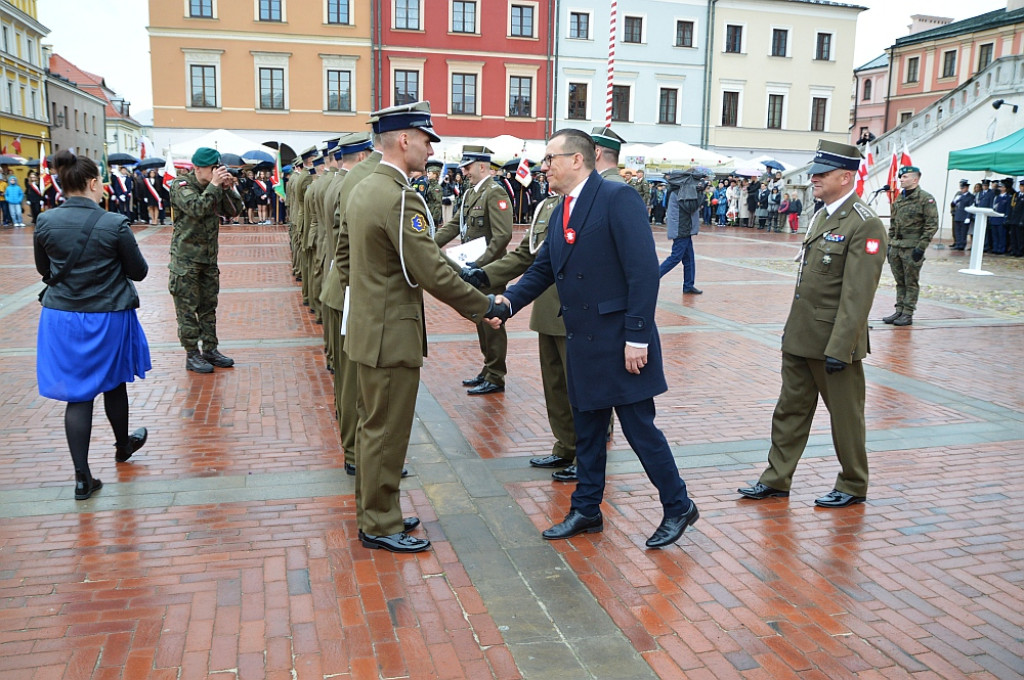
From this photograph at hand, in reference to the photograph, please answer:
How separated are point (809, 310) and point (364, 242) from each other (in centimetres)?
258

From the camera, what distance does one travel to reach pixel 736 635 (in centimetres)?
346

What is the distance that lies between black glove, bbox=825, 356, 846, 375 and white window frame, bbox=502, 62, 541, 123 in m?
38.9

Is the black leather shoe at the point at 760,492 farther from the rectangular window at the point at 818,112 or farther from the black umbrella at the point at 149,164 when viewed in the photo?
the rectangular window at the point at 818,112

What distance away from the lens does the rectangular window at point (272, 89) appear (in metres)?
39.2

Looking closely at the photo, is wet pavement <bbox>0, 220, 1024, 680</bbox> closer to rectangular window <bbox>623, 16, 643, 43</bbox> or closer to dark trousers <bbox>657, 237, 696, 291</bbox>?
dark trousers <bbox>657, 237, 696, 291</bbox>

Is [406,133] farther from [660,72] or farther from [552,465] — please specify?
[660,72]

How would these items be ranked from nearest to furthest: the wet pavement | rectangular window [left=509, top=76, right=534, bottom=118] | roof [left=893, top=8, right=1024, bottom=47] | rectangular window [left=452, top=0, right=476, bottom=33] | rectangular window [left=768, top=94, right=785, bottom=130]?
the wet pavement
rectangular window [left=452, top=0, right=476, bottom=33]
rectangular window [left=509, top=76, right=534, bottom=118]
rectangular window [left=768, top=94, right=785, bottom=130]
roof [left=893, top=8, right=1024, bottom=47]

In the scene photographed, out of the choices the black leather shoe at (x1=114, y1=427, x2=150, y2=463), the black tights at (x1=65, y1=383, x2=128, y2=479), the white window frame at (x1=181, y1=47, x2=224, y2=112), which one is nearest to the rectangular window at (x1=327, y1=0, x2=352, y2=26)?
the white window frame at (x1=181, y1=47, x2=224, y2=112)

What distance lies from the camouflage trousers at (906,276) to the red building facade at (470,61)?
104 feet

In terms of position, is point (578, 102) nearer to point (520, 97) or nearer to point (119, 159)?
point (520, 97)

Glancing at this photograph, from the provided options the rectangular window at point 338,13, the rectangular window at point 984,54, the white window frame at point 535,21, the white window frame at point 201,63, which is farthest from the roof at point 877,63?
the white window frame at point 201,63

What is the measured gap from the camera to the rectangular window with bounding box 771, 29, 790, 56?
45.1 metres

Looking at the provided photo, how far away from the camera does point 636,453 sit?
434cm

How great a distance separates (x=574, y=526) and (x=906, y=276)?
8.51 metres
